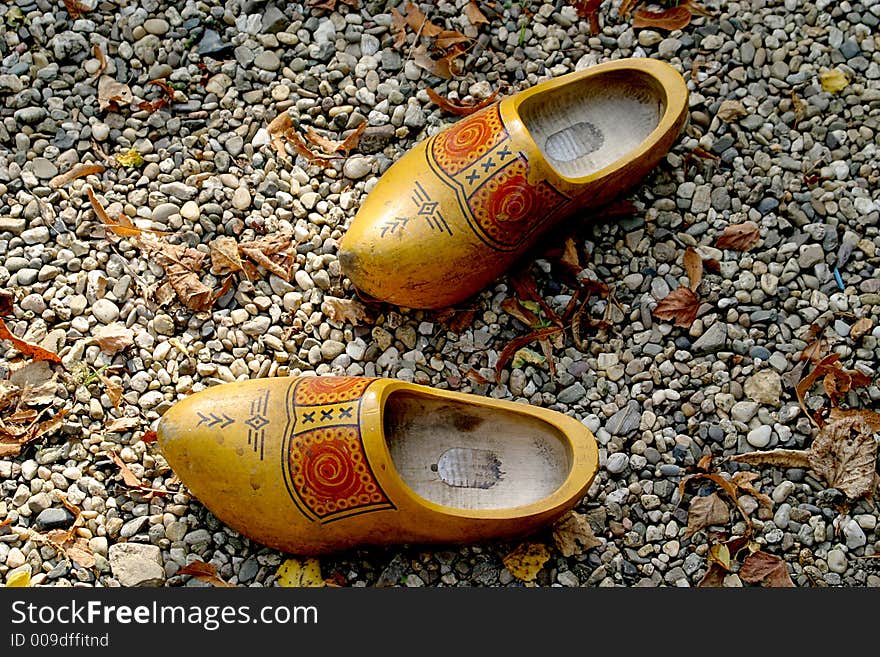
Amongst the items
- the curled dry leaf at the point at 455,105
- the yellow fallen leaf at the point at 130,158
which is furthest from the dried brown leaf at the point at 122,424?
the curled dry leaf at the point at 455,105

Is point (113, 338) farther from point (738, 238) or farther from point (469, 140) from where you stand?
point (738, 238)

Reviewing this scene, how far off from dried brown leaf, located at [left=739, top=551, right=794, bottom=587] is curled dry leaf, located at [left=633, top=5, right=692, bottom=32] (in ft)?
4.51

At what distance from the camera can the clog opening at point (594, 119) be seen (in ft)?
9.25

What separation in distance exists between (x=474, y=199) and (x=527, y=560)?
0.78 m

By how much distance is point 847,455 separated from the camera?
2.56 m

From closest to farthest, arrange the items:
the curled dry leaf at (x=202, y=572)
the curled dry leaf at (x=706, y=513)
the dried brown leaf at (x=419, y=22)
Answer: the curled dry leaf at (x=202, y=572) < the curled dry leaf at (x=706, y=513) < the dried brown leaf at (x=419, y=22)

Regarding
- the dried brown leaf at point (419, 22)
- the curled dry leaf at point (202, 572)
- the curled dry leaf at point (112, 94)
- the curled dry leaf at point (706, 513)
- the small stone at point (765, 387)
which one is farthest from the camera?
the dried brown leaf at point (419, 22)

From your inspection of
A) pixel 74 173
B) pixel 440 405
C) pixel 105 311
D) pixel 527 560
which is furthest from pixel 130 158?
pixel 527 560

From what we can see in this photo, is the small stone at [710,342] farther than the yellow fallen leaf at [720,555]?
Yes

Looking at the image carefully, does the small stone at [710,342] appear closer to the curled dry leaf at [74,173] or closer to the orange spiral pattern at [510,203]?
the orange spiral pattern at [510,203]

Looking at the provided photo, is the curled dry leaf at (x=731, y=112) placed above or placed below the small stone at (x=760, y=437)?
above

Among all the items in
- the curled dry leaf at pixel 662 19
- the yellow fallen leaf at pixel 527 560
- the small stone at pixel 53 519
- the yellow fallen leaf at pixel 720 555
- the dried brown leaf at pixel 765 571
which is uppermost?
the curled dry leaf at pixel 662 19

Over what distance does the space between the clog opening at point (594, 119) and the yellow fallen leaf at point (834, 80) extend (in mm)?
482

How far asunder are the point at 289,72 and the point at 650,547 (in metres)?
1.46
